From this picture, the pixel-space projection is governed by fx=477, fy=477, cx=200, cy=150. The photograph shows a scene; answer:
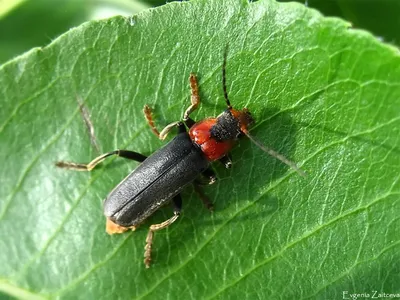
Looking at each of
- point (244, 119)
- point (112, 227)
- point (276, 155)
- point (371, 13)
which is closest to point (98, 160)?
point (112, 227)

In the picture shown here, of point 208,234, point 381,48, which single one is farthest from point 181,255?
point 381,48

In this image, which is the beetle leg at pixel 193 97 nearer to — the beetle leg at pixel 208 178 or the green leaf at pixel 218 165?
the green leaf at pixel 218 165

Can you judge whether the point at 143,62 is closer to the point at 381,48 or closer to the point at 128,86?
the point at 128,86

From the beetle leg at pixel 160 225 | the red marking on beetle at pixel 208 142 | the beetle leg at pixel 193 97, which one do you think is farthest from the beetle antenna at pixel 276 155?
the beetle leg at pixel 160 225

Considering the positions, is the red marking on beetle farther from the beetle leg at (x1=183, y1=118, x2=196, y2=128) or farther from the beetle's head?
the beetle's head

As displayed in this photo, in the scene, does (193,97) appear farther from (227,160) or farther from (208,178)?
(208,178)

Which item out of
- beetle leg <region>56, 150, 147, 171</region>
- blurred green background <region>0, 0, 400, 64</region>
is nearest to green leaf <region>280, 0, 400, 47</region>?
blurred green background <region>0, 0, 400, 64</region>
